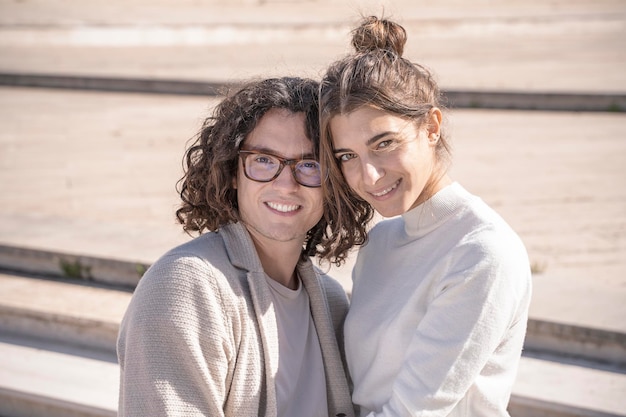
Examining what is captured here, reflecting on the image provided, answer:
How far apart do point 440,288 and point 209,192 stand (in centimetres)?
68

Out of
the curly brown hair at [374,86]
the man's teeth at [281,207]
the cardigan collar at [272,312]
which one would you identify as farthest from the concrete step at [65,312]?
the curly brown hair at [374,86]

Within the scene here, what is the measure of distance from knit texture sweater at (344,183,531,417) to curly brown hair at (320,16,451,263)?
20 centimetres

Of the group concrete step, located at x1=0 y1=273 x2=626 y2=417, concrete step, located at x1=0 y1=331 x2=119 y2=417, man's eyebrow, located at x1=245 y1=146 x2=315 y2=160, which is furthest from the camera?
concrete step, located at x1=0 y1=331 x2=119 y2=417

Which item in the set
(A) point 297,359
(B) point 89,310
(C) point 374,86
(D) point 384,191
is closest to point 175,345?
(A) point 297,359

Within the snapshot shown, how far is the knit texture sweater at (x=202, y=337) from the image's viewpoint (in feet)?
6.86

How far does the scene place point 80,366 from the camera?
3891 mm

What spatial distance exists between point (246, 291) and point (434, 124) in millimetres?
636

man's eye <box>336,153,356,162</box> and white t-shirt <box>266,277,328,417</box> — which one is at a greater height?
man's eye <box>336,153,356,162</box>

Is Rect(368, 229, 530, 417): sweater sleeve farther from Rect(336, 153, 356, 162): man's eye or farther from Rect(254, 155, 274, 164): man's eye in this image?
Rect(254, 155, 274, 164): man's eye

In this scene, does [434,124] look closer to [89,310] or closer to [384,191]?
[384,191]

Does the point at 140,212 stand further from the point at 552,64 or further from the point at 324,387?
the point at 552,64

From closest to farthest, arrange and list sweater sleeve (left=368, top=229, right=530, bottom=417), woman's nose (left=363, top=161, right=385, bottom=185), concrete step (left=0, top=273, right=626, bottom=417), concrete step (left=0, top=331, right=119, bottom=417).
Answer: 1. sweater sleeve (left=368, top=229, right=530, bottom=417)
2. woman's nose (left=363, top=161, right=385, bottom=185)
3. concrete step (left=0, top=273, right=626, bottom=417)
4. concrete step (left=0, top=331, right=119, bottom=417)

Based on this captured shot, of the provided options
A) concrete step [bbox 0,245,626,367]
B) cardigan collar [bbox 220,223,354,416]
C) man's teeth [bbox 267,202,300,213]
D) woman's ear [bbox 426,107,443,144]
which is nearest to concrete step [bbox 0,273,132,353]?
concrete step [bbox 0,245,626,367]

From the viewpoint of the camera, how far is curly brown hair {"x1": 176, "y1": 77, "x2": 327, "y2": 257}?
2328 mm
